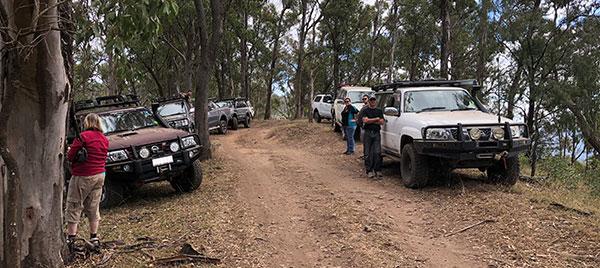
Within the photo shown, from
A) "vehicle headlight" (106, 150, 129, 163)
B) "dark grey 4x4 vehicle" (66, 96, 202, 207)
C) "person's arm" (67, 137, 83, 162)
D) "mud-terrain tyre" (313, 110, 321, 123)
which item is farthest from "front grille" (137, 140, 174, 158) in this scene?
"mud-terrain tyre" (313, 110, 321, 123)

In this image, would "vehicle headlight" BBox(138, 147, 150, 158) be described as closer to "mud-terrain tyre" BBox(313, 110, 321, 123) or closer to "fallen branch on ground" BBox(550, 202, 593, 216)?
"fallen branch on ground" BBox(550, 202, 593, 216)

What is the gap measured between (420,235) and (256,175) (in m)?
5.16

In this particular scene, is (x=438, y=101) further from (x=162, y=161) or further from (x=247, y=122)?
(x=247, y=122)

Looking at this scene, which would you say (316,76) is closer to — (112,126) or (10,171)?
(112,126)

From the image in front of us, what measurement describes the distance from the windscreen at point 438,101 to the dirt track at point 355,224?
53.0 inches

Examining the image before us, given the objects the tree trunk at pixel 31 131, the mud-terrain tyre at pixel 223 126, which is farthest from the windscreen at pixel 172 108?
the tree trunk at pixel 31 131


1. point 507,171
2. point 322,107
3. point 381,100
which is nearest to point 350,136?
point 381,100

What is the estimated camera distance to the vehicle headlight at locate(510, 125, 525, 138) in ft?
26.4

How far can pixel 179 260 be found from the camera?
17.1ft

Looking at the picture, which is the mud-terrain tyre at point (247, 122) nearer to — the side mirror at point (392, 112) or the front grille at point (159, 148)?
the side mirror at point (392, 112)

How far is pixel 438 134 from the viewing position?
7969 millimetres

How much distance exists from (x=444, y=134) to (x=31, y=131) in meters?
5.94

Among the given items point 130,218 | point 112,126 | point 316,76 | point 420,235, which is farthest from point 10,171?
point 316,76

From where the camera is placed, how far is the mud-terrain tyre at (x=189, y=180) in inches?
354
